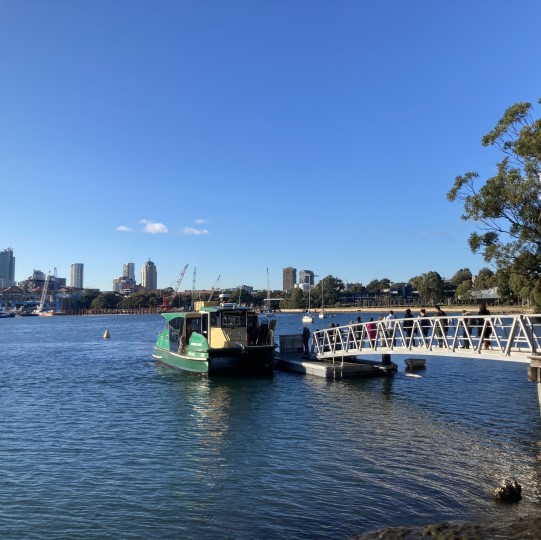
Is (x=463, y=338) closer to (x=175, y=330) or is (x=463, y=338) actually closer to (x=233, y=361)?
(x=233, y=361)

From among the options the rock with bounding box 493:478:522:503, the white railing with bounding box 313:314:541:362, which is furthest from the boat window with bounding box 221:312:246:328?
the rock with bounding box 493:478:522:503

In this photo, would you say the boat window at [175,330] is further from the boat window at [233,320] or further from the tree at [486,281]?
the tree at [486,281]

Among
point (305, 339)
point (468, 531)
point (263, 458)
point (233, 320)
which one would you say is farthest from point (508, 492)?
point (305, 339)

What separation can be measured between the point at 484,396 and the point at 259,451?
536 inches

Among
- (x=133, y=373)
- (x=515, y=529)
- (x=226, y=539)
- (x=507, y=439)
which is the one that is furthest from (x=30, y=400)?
(x=515, y=529)

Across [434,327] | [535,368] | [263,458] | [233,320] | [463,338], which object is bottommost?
[263,458]

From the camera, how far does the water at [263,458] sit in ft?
35.6

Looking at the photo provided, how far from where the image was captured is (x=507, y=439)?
53.7 ft

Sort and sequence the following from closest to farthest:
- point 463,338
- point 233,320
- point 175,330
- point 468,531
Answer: point 468,531 < point 463,338 < point 233,320 < point 175,330

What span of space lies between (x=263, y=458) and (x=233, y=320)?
18077 mm

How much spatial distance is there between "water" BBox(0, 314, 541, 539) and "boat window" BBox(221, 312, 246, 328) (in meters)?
5.11

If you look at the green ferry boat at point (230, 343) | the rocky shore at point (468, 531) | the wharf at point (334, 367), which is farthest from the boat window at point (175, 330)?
the rocky shore at point (468, 531)

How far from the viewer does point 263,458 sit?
1513cm

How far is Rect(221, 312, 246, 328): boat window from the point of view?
32806 mm
